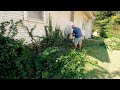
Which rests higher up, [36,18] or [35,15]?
[35,15]

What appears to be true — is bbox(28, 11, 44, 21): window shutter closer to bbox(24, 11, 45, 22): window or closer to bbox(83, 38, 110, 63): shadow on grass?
bbox(24, 11, 45, 22): window

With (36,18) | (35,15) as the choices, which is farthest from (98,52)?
(35,15)

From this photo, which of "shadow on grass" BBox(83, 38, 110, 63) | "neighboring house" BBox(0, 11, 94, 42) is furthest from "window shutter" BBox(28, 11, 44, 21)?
"shadow on grass" BBox(83, 38, 110, 63)

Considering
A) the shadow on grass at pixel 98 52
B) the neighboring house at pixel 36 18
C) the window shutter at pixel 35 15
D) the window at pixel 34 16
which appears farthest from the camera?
the shadow on grass at pixel 98 52

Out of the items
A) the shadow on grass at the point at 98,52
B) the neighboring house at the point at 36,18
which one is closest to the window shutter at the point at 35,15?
the neighboring house at the point at 36,18

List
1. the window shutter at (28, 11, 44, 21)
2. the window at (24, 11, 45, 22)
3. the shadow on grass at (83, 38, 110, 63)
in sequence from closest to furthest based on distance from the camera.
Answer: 1. the window at (24, 11, 45, 22)
2. the window shutter at (28, 11, 44, 21)
3. the shadow on grass at (83, 38, 110, 63)

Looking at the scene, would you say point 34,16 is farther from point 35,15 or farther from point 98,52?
point 98,52

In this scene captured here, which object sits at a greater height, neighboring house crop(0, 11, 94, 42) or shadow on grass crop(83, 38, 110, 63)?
neighboring house crop(0, 11, 94, 42)

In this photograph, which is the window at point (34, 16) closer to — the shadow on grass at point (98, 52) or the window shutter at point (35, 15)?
the window shutter at point (35, 15)
